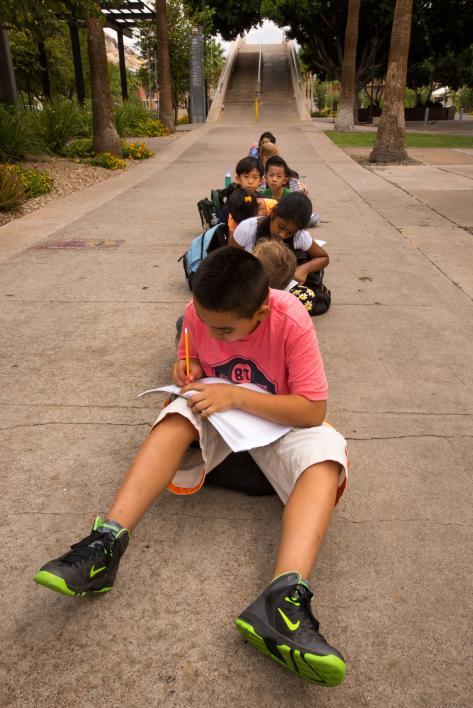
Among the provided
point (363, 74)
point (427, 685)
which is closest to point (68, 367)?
point (427, 685)

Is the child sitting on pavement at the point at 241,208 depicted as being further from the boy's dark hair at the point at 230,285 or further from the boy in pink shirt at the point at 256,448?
the boy's dark hair at the point at 230,285

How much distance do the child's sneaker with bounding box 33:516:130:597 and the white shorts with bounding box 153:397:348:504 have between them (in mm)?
389

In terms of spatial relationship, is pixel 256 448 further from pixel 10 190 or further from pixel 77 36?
pixel 77 36

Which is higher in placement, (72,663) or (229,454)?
(229,454)

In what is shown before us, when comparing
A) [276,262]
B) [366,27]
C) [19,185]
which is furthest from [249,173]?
[366,27]

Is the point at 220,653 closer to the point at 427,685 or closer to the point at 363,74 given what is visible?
the point at 427,685

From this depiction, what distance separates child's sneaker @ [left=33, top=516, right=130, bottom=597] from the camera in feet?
5.43

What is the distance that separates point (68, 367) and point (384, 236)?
436cm

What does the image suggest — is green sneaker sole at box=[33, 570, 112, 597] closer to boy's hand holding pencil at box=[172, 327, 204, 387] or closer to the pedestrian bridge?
boy's hand holding pencil at box=[172, 327, 204, 387]

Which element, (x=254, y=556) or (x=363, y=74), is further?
(x=363, y=74)

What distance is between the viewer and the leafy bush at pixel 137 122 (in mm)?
17656

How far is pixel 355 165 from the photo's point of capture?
42.3ft

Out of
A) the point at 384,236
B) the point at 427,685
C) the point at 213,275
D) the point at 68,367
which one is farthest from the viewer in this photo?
the point at 384,236

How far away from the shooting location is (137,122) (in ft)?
62.3
